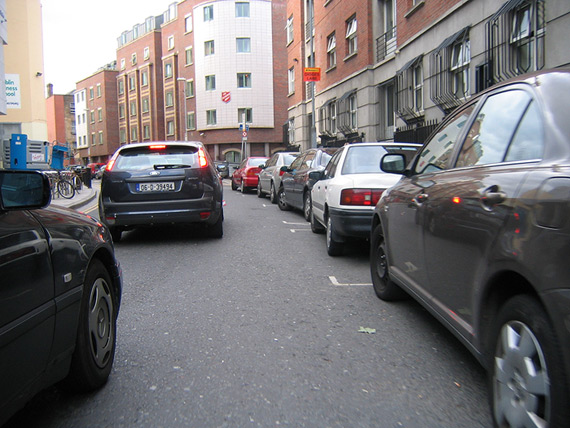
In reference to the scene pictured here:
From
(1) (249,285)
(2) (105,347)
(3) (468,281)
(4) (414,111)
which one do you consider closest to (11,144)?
(4) (414,111)

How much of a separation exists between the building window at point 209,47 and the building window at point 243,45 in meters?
2.50

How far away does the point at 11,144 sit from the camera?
19641 mm

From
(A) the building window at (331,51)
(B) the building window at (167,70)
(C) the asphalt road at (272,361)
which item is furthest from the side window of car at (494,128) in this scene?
(B) the building window at (167,70)

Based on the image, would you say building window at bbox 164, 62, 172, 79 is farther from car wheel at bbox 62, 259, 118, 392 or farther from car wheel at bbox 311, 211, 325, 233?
car wheel at bbox 62, 259, 118, 392

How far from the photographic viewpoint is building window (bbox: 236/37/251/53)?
46.2 meters

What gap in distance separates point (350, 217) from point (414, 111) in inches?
423

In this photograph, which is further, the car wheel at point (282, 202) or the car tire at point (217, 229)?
the car wheel at point (282, 202)

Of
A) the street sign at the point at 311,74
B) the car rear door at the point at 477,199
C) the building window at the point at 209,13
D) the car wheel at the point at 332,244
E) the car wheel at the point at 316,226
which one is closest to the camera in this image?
the car rear door at the point at 477,199

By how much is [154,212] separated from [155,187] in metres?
0.37

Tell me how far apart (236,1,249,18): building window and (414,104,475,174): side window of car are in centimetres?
4532

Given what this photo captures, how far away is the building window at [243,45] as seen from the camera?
4619 cm

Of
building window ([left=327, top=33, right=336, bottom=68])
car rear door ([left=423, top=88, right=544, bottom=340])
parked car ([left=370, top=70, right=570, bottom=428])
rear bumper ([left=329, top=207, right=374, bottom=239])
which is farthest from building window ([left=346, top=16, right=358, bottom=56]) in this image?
car rear door ([left=423, top=88, right=544, bottom=340])

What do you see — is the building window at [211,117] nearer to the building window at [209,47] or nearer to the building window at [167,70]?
the building window at [209,47]

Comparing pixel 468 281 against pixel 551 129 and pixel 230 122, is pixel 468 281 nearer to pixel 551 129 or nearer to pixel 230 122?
pixel 551 129
